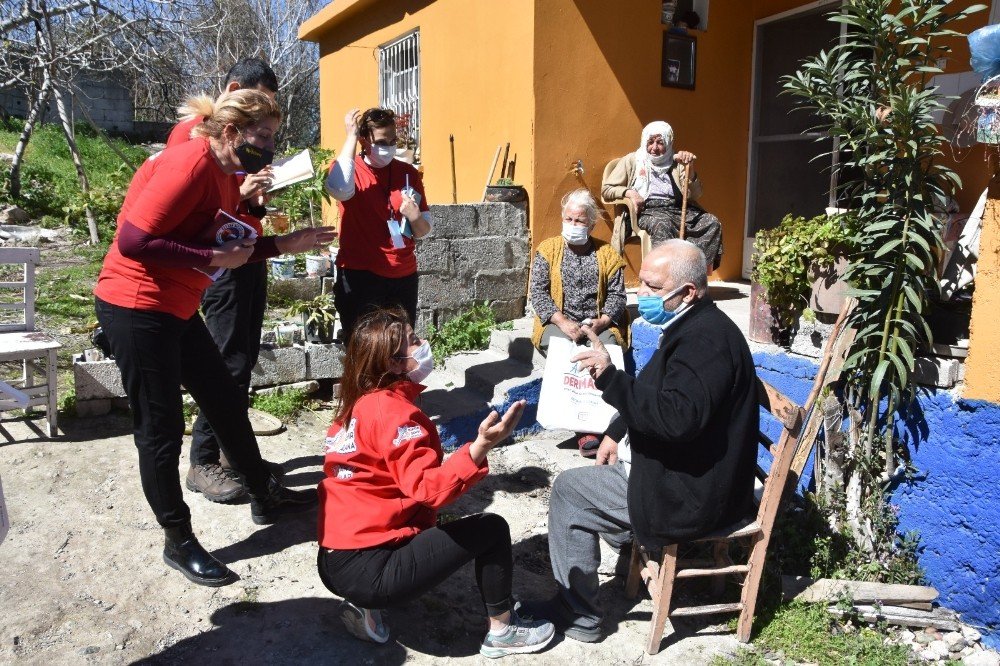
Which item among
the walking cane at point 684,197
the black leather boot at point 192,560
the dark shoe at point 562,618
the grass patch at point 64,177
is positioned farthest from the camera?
the grass patch at point 64,177

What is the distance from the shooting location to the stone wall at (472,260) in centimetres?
623

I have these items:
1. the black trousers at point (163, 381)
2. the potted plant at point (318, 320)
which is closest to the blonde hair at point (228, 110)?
the black trousers at point (163, 381)

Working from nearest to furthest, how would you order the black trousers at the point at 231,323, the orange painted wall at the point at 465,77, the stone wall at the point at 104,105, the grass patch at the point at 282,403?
the black trousers at the point at 231,323
the grass patch at the point at 282,403
the orange painted wall at the point at 465,77
the stone wall at the point at 104,105

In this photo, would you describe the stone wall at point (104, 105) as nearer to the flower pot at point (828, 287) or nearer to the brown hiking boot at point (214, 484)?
the brown hiking boot at point (214, 484)

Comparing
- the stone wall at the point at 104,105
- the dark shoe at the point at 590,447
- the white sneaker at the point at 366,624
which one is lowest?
the white sneaker at the point at 366,624

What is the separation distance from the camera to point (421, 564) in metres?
2.75

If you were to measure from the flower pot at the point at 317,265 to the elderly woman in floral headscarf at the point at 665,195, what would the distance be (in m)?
2.63

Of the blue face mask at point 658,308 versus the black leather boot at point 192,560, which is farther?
the black leather boot at point 192,560

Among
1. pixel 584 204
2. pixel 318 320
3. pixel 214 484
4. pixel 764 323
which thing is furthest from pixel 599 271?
pixel 214 484

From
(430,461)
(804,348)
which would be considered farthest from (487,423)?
(804,348)

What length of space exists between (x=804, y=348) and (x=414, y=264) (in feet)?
7.57

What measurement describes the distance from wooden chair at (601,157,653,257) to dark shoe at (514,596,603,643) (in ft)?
11.7

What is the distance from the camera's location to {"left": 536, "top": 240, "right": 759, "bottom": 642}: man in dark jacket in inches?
105

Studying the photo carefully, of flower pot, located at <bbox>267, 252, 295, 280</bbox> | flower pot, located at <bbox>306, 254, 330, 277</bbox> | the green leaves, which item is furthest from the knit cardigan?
flower pot, located at <bbox>267, 252, 295, 280</bbox>
